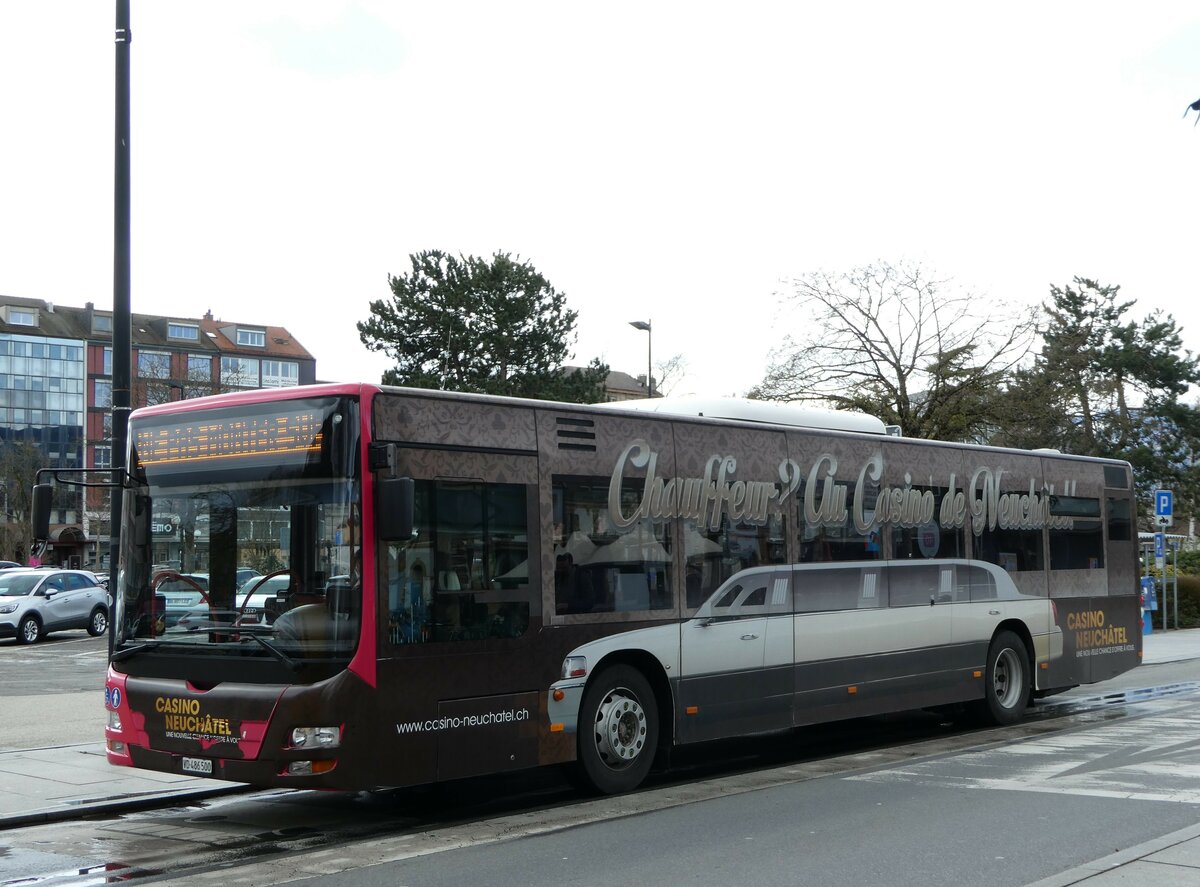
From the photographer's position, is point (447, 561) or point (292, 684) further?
point (447, 561)

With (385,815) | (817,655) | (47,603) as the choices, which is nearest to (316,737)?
(385,815)

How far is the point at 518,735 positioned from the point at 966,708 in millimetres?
7162

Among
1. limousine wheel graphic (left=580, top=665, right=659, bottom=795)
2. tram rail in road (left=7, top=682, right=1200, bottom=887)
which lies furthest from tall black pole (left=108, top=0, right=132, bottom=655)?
limousine wheel graphic (left=580, top=665, right=659, bottom=795)

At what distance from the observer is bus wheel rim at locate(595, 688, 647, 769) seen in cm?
1001

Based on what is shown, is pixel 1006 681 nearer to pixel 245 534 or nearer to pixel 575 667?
pixel 575 667

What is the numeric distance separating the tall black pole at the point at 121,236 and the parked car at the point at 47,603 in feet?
63.6

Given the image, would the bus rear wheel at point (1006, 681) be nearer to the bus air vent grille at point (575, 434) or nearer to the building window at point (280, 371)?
the bus air vent grille at point (575, 434)

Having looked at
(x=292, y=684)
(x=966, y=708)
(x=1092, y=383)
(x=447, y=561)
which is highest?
(x=1092, y=383)

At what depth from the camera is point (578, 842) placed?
815 centimetres

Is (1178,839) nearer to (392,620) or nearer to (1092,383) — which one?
(392,620)

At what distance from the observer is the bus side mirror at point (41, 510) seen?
9.01 m

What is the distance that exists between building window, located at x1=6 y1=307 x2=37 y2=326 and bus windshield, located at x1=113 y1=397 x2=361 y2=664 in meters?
99.4

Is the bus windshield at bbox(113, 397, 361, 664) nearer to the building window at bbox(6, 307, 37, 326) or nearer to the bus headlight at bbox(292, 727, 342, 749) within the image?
the bus headlight at bbox(292, 727, 342, 749)

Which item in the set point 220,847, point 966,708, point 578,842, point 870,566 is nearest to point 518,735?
point 578,842
